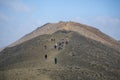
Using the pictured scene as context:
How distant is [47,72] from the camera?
1918 inches

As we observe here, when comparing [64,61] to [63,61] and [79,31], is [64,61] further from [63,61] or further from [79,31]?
[79,31]

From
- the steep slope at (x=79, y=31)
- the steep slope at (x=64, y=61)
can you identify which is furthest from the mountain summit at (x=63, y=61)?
the steep slope at (x=79, y=31)

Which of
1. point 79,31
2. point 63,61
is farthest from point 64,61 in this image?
point 79,31

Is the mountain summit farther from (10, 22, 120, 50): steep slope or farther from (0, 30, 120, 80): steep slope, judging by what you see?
(10, 22, 120, 50): steep slope

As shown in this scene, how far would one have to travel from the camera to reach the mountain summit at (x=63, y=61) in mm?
48156

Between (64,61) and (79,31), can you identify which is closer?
(64,61)

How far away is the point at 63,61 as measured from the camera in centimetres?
5694

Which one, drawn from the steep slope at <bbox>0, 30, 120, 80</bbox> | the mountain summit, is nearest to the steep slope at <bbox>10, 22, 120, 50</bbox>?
the mountain summit

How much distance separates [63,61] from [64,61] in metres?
0.25

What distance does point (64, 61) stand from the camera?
5700 centimetres

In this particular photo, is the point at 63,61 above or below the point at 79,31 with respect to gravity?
below

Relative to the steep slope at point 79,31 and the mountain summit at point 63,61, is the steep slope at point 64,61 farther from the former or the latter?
the steep slope at point 79,31

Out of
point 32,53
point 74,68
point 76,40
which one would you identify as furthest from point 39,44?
point 74,68

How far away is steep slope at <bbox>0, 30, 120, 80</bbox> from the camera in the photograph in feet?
158
